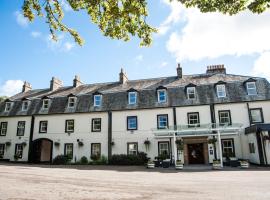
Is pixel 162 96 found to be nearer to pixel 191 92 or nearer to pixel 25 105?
pixel 191 92

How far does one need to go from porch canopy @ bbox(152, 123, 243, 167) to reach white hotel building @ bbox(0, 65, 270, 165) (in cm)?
9

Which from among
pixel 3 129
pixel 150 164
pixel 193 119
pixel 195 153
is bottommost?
pixel 150 164

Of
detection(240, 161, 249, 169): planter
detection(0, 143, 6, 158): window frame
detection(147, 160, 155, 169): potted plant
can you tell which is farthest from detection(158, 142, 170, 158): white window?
detection(0, 143, 6, 158): window frame

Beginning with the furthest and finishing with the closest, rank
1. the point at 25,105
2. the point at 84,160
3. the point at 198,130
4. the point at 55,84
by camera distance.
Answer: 1. the point at 55,84
2. the point at 25,105
3. the point at 84,160
4. the point at 198,130

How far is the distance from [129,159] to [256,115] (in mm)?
13211

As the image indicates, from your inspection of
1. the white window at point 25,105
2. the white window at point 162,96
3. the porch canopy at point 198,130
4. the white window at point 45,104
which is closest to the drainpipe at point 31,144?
the white window at point 45,104

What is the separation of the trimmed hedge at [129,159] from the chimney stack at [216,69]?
13.1 meters

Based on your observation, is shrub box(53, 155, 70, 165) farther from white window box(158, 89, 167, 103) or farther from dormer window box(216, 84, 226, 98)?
dormer window box(216, 84, 226, 98)

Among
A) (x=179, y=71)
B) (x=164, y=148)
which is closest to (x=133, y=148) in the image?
(x=164, y=148)

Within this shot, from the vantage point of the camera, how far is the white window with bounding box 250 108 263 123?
22.4m

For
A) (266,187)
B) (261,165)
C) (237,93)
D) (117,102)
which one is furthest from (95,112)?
(266,187)

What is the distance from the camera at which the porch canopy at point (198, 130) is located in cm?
2139

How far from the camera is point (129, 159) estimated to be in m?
23.3

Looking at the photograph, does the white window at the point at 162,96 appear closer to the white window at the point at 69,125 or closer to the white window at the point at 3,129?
the white window at the point at 69,125
